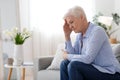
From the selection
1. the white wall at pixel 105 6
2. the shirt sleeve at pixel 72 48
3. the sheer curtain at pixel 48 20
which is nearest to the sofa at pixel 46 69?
→ the shirt sleeve at pixel 72 48

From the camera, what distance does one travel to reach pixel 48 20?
4.43 m

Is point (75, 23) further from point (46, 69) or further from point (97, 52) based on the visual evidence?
point (46, 69)

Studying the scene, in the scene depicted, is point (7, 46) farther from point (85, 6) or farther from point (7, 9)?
point (85, 6)

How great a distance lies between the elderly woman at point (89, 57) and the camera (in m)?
2.02

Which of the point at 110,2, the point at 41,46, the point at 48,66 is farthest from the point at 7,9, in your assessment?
the point at 110,2

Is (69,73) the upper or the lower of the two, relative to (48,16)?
lower

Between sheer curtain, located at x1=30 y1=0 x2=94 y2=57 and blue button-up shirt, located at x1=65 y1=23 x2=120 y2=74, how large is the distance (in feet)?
7.47

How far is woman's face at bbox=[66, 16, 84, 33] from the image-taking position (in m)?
2.12

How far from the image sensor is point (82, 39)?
2.26 metres

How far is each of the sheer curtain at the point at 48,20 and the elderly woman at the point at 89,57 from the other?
7.30 feet

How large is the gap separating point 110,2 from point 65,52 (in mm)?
2479

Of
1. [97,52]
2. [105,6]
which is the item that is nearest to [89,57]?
[97,52]

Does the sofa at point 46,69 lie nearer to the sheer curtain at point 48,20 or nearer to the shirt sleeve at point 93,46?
the shirt sleeve at point 93,46

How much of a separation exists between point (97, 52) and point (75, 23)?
1.02 feet
